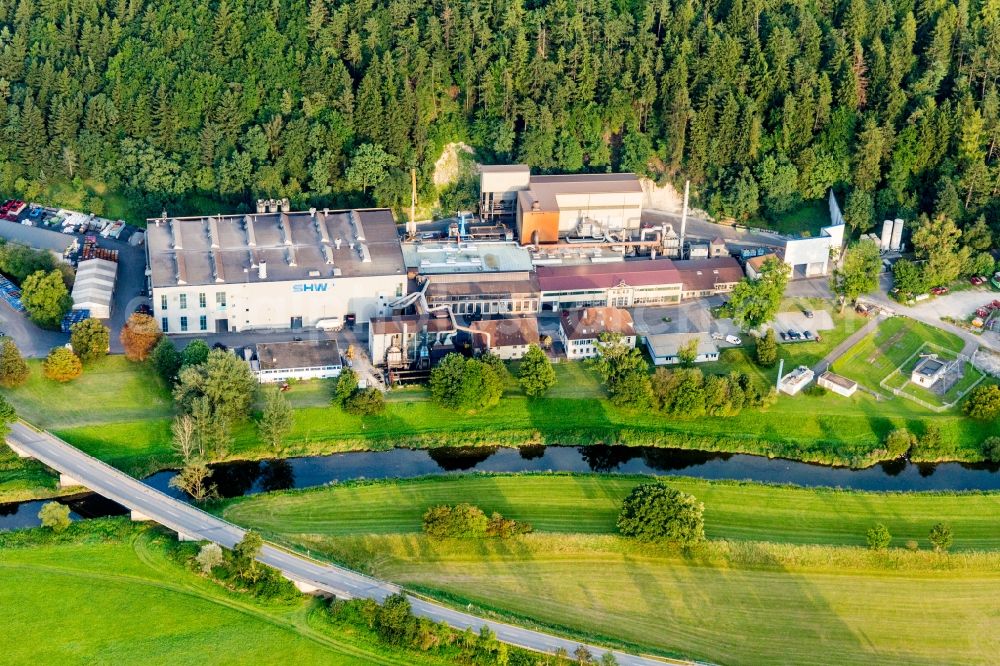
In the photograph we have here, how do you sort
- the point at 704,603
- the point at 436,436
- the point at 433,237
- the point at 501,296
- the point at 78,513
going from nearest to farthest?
the point at 704,603
the point at 78,513
the point at 436,436
the point at 501,296
the point at 433,237

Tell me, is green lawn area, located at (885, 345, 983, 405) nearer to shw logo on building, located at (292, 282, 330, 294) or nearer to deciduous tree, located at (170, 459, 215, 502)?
shw logo on building, located at (292, 282, 330, 294)

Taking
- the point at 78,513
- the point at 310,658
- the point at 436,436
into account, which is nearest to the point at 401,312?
the point at 436,436

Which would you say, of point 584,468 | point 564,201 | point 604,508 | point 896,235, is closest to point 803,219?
point 896,235

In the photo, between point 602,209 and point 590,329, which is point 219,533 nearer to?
point 590,329

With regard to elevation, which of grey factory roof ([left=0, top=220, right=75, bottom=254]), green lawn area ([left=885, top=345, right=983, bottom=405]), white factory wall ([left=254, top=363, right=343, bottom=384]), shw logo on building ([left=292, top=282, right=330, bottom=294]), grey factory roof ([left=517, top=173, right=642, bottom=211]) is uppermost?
grey factory roof ([left=517, top=173, right=642, bottom=211])

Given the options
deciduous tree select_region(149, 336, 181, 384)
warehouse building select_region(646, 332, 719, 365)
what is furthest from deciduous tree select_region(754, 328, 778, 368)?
deciduous tree select_region(149, 336, 181, 384)

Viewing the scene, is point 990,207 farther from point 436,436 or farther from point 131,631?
point 131,631

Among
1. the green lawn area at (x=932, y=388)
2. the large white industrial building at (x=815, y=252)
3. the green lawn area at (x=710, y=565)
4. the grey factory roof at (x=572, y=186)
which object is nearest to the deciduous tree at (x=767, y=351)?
the green lawn area at (x=932, y=388)
